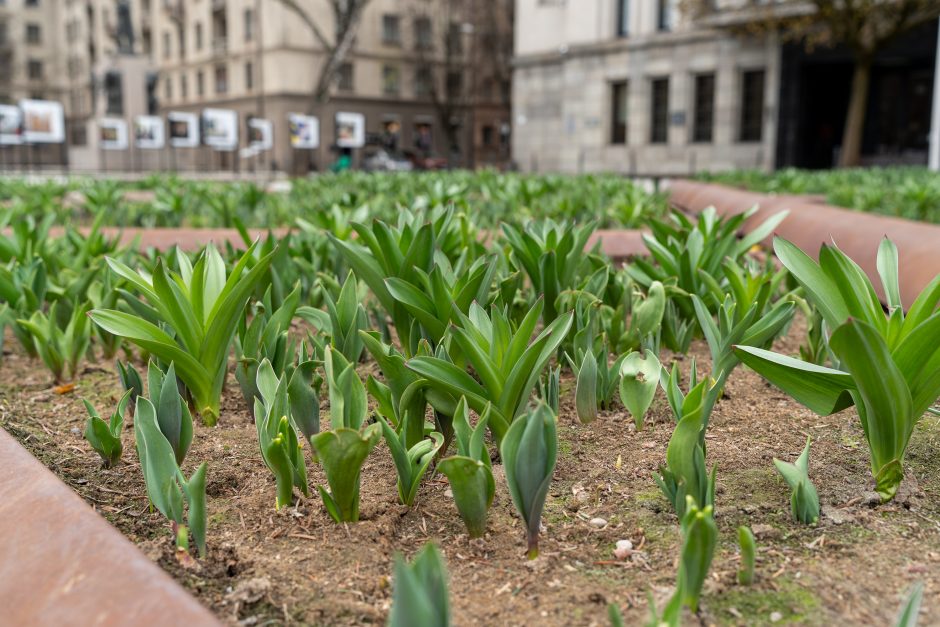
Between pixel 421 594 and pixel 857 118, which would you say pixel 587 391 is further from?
pixel 857 118

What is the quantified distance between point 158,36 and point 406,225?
→ 63707mm

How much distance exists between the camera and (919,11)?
25125 mm

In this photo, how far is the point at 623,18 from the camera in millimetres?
35125

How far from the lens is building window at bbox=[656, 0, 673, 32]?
3334 cm

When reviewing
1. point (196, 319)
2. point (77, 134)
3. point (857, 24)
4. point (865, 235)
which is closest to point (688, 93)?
point (857, 24)

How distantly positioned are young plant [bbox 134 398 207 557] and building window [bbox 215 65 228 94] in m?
55.0

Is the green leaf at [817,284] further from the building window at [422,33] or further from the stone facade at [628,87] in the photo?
the building window at [422,33]

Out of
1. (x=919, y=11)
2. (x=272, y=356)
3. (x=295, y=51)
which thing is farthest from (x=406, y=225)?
(x=295, y=51)

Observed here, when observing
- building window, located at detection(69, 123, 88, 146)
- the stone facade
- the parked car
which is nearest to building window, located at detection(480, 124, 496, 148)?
the parked car

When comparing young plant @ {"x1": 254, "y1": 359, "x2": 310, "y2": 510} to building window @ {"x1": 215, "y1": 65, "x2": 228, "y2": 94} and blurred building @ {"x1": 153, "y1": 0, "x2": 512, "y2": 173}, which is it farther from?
building window @ {"x1": 215, "y1": 65, "x2": 228, "y2": 94}

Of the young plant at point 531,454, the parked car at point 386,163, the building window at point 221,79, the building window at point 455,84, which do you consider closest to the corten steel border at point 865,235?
the young plant at point 531,454

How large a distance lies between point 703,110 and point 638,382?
108 feet

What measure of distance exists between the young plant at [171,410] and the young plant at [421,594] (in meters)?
0.92

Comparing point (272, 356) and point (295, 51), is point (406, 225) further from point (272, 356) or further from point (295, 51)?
point (295, 51)
